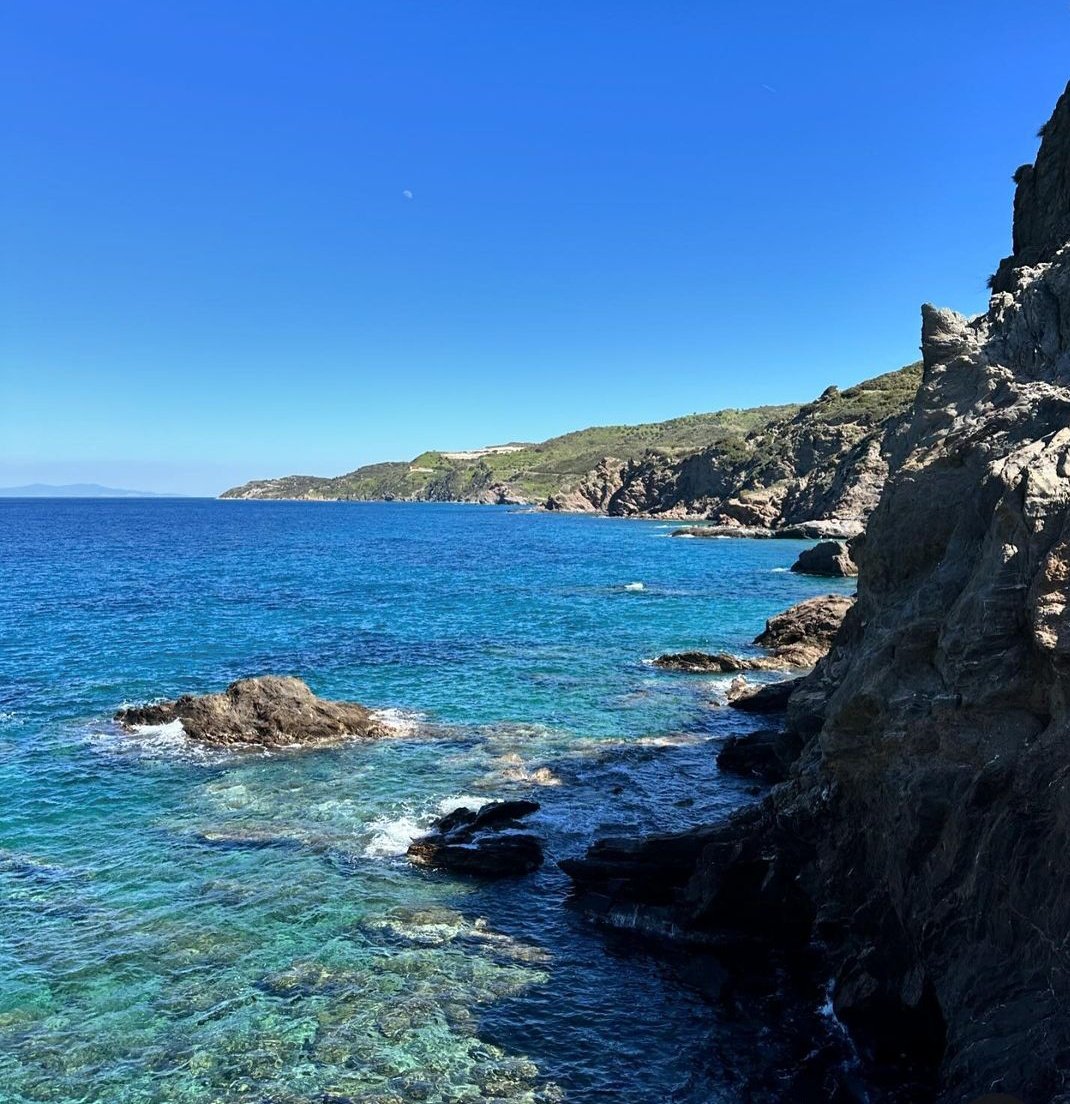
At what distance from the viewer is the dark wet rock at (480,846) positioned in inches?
789

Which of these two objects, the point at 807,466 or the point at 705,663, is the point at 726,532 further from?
the point at 705,663

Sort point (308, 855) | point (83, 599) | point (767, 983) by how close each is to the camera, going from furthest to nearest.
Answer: point (83, 599)
point (308, 855)
point (767, 983)

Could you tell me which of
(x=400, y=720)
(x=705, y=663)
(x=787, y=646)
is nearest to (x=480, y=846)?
(x=400, y=720)

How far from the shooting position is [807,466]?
148250mm

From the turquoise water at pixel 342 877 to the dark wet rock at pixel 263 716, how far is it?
1.07 m

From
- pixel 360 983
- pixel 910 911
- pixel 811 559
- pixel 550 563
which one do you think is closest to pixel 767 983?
pixel 910 911

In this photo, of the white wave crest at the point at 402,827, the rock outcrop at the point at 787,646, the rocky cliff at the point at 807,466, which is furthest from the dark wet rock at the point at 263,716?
the rocky cliff at the point at 807,466

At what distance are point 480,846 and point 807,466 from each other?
456ft

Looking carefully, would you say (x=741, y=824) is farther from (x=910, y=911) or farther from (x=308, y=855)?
(x=308, y=855)

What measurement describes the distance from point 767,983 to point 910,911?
145 inches

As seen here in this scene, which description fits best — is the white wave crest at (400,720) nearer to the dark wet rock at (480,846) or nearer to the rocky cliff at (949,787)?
the dark wet rock at (480,846)

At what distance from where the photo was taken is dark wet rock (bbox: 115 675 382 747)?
1180 inches

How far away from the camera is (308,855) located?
20641mm

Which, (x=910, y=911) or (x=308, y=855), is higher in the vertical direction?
(x=910, y=911)
